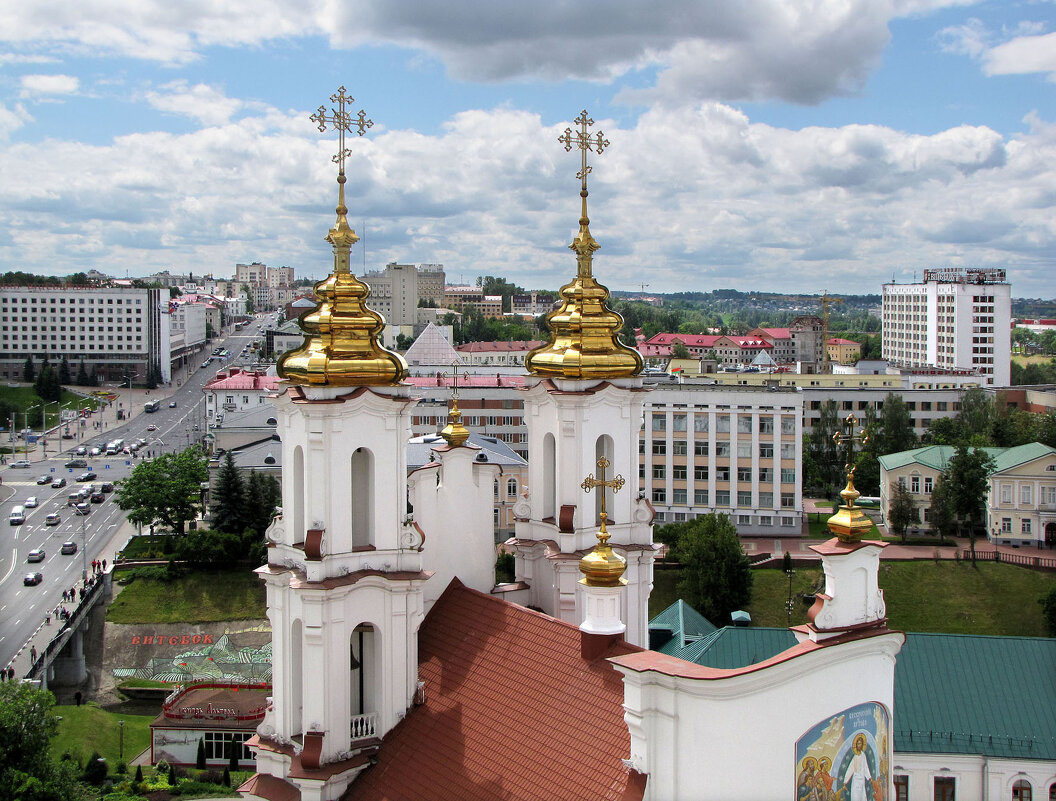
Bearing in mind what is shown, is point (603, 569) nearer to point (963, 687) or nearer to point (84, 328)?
point (963, 687)

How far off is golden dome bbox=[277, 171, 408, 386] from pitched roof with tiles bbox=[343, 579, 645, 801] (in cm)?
450

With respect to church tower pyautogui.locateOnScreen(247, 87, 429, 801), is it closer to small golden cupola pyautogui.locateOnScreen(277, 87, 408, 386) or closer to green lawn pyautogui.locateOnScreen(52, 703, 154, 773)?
small golden cupola pyautogui.locateOnScreen(277, 87, 408, 386)

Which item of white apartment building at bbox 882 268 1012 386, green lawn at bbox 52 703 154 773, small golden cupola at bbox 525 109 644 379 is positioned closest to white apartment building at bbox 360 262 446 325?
white apartment building at bbox 882 268 1012 386

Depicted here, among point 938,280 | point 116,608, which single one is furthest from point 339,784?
point 938,280

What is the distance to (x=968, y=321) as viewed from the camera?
391ft

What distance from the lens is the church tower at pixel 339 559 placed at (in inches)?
696

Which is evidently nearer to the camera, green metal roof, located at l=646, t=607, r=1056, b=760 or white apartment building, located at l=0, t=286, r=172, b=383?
green metal roof, located at l=646, t=607, r=1056, b=760

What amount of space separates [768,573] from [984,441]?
26.4 meters

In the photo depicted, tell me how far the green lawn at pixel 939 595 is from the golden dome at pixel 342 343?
3361 centimetres

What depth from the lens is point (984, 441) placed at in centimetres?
7188

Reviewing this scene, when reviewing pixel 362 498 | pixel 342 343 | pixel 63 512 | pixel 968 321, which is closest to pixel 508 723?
pixel 362 498

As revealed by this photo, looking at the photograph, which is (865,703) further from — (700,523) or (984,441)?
(984,441)

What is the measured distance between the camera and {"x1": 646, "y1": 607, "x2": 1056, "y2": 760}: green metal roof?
28609mm

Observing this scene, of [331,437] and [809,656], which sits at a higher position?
[331,437]
